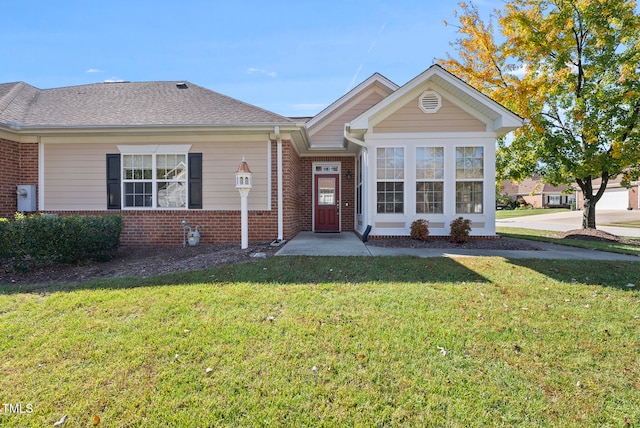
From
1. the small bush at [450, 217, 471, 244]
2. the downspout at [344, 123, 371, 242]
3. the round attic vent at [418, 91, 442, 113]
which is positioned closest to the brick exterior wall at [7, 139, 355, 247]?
the downspout at [344, 123, 371, 242]

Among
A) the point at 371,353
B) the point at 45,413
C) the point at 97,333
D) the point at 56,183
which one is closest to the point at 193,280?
the point at 97,333

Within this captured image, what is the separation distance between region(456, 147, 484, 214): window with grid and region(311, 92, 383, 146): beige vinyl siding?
A: 4.80m

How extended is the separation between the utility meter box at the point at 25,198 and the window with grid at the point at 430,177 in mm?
11405

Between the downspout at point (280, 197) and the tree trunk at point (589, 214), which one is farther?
the tree trunk at point (589, 214)

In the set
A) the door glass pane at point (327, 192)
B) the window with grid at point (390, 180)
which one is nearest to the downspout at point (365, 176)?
the window with grid at point (390, 180)

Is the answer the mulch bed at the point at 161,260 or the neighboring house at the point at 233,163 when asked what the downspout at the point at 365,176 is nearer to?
the neighboring house at the point at 233,163

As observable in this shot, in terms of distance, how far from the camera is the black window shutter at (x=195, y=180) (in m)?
8.85

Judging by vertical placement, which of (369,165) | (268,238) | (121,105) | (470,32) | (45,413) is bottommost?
(45,413)

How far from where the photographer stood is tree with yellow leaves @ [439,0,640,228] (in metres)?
10.3

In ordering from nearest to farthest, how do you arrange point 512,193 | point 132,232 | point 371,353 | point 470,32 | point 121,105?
point 371,353
point 132,232
point 121,105
point 470,32
point 512,193

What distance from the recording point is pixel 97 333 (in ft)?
11.0

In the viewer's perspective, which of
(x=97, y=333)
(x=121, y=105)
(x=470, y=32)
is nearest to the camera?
(x=97, y=333)

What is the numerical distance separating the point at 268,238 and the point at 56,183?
21.3 feet

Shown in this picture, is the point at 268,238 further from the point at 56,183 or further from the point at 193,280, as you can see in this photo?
the point at 56,183
